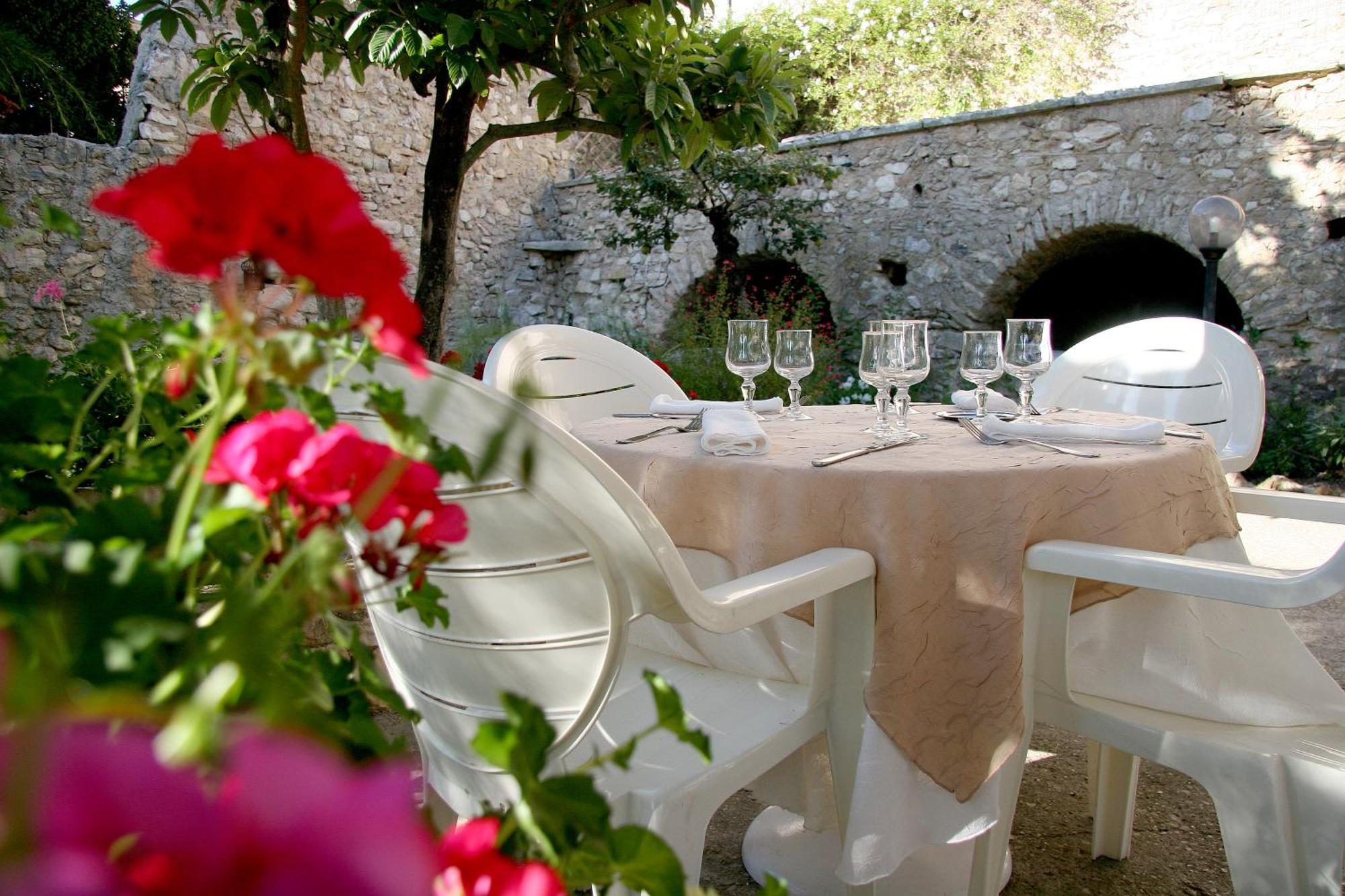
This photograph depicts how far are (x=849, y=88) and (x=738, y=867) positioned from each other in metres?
12.8

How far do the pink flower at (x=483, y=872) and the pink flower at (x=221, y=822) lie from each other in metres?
0.12

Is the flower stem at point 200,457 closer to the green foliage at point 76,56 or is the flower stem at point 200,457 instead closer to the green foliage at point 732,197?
the green foliage at point 732,197

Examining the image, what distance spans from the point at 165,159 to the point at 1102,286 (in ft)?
24.4

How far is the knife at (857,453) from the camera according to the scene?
144cm

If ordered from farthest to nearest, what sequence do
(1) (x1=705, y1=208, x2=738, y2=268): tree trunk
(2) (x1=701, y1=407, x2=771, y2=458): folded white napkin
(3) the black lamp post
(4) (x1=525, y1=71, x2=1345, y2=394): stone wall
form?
(1) (x1=705, y1=208, x2=738, y2=268): tree trunk < (4) (x1=525, y1=71, x2=1345, y2=394): stone wall < (3) the black lamp post < (2) (x1=701, y1=407, x2=771, y2=458): folded white napkin

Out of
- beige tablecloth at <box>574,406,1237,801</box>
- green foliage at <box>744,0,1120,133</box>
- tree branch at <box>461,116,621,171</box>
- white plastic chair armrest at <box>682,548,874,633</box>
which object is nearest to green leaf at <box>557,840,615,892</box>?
white plastic chair armrest at <box>682,548,874,633</box>

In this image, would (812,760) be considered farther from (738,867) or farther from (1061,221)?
(1061,221)

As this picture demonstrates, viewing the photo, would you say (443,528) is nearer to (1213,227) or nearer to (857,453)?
(857,453)

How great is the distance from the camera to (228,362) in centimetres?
35

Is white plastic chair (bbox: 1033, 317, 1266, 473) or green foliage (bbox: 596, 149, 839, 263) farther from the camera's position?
green foliage (bbox: 596, 149, 839, 263)

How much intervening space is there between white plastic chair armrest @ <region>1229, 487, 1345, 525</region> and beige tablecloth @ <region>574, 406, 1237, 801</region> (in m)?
0.37

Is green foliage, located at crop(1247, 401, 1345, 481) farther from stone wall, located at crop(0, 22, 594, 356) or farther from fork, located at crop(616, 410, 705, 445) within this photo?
stone wall, located at crop(0, 22, 594, 356)

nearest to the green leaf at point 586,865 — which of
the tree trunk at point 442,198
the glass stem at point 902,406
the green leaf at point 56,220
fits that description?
the green leaf at point 56,220

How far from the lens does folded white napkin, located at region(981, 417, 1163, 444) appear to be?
1622 mm
